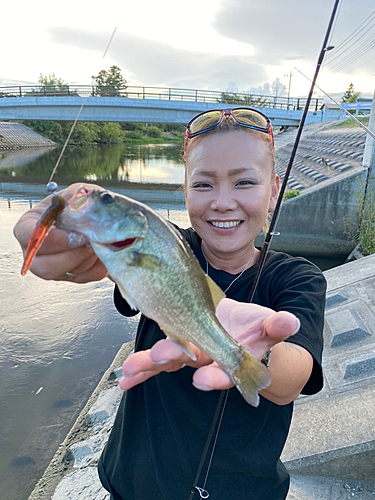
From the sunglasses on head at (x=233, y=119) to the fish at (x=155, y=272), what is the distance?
114 centimetres

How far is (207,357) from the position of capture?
5.12ft

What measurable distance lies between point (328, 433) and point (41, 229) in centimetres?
311

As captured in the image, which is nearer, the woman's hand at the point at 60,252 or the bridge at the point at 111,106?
the woman's hand at the point at 60,252

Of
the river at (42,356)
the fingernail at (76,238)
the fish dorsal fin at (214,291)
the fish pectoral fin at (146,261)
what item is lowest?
the river at (42,356)

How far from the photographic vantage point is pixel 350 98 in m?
54.8

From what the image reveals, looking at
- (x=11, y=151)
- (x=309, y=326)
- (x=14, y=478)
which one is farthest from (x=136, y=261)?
(x=11, y=151)

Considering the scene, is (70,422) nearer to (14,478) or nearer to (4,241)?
(14,478)

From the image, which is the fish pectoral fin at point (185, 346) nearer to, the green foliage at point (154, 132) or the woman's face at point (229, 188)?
the woman's face at point (229, 188)

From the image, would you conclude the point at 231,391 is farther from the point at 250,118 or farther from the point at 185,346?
the point at 250,118

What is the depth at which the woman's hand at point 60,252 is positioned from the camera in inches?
56.8

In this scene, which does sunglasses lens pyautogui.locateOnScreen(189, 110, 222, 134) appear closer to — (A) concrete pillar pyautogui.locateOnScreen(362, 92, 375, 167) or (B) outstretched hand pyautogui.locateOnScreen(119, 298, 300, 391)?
(B) outstretched hand pyautogui.locateOnScreen(119, 298, 300, 391)

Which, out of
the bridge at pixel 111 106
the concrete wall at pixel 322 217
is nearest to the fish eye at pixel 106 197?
the concrete wall at pixel 322 217

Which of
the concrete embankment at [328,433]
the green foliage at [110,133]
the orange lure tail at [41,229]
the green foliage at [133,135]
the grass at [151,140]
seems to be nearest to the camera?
the orange lure tail at [41,229]

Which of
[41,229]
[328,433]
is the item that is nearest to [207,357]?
[41,229]
